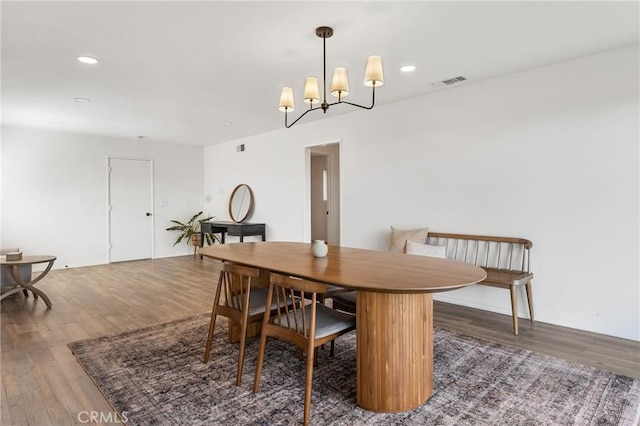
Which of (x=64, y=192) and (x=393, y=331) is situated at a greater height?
(x=64, y=192)

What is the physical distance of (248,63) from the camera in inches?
129

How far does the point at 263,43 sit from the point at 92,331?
9.76ft

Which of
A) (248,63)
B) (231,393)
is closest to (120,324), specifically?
(231,393)

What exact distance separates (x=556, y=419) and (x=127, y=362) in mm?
2772

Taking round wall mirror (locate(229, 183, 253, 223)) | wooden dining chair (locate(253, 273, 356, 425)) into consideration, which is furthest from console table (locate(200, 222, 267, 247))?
wooden dining chair (locate(253, 273, 356, 425))

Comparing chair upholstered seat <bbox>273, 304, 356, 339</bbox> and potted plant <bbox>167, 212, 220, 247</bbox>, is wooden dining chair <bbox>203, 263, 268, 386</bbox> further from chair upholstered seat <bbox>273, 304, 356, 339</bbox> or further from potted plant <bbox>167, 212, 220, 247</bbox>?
potted plant <bbox>167, 212, 220, 247</bbox>

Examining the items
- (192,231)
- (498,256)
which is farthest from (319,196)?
(498,256)

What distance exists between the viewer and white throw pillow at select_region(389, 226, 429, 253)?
4.14 m

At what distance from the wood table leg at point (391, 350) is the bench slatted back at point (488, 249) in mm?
2064

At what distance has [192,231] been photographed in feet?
25.4

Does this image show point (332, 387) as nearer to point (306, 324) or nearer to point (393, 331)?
point (306, 324)

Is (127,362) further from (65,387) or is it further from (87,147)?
(87,147)

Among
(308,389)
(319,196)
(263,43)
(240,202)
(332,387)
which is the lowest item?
(332,387)

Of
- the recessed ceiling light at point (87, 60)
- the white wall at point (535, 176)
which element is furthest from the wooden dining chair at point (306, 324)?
the recessed ceiling light at point (87, 60)
